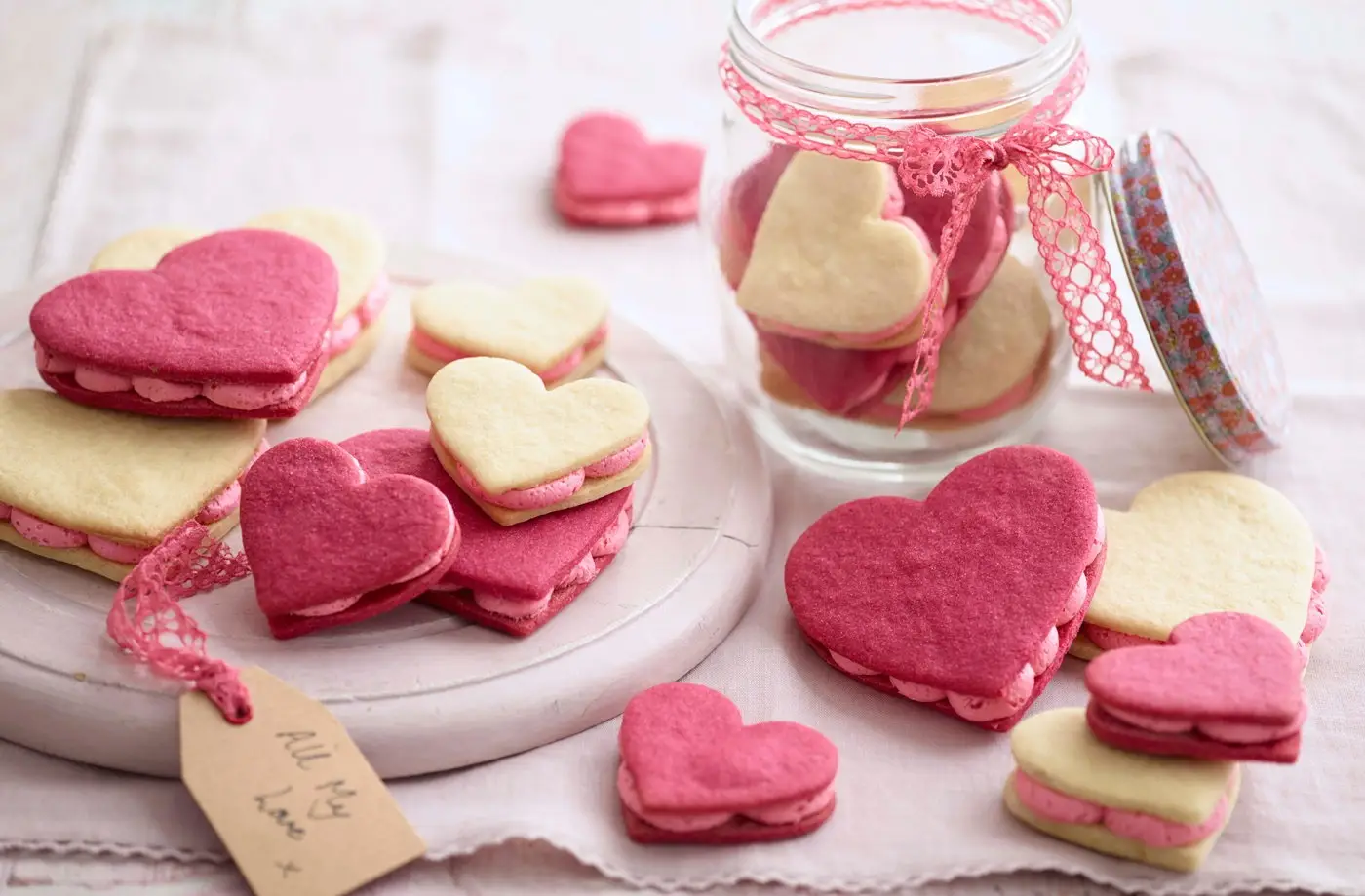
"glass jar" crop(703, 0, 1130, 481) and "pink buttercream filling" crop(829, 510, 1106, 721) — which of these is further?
"glass jar" crop(703, 0, 1130, 481)

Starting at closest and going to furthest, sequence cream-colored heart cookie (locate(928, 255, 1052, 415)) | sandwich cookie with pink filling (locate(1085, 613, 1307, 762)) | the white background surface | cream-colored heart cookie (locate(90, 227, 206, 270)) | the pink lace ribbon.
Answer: sandwich cookie with pink filling (locate(1085, 613, 1307, 762)) < the pink lace ribbon < cream-colored heart cookie (locate(928, 255, 1052, 415)) < cream-colored heart cookie (locate(90, 227, 206, 270)) < the white background surface

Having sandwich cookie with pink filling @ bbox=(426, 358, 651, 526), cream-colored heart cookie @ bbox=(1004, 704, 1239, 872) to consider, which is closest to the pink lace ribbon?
sandwich cookie with pink filling @ bbox=(426, 358, 651, 526)

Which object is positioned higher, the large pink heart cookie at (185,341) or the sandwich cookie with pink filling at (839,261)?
the sandwich cookie with pink filling at (839,261)

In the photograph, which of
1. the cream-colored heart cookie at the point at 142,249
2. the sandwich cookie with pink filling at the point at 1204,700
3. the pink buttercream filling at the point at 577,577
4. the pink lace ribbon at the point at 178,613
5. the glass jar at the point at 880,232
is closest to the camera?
the sandwich cookie with pink filling at the point at 1204,700

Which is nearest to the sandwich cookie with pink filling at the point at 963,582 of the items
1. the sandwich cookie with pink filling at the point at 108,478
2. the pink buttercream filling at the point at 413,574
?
the pink buttercream filling at the point at 413,574

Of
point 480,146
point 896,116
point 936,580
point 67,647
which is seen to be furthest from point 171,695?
point 480,146

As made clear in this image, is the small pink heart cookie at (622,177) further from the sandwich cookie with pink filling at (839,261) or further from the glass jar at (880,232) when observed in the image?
the sandwich cookie with pink filling at (839,261)

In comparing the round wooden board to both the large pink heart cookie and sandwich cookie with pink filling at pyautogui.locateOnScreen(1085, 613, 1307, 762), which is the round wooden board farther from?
sandwich cookie with pink filling at pyautogui.locateOnScreen(1085, 613, 1307, 762)

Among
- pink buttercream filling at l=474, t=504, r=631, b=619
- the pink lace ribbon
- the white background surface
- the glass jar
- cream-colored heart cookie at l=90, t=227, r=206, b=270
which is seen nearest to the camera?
the pink lace ribbon
